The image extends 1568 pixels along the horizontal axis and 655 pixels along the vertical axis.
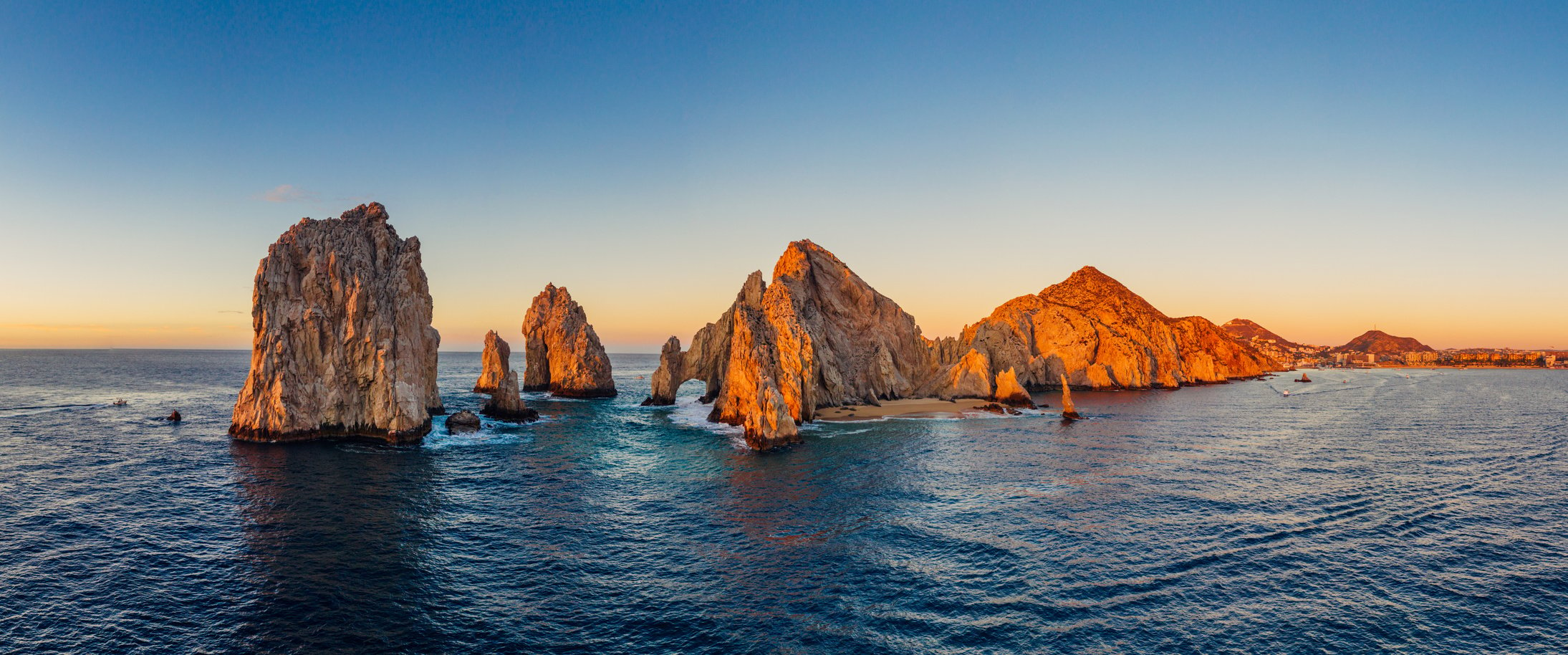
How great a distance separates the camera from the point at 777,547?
3322 cm

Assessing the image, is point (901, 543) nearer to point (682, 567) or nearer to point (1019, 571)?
point (1019, 571)

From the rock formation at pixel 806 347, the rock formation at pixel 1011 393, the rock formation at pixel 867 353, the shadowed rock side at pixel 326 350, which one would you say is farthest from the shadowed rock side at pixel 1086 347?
the shadowed rock side at pixel 326 350

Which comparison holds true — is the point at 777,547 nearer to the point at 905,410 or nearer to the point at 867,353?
the point at 905,410

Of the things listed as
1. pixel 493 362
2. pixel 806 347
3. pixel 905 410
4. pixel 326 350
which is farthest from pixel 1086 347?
pixel 326 350

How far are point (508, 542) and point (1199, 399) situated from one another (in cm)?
12311

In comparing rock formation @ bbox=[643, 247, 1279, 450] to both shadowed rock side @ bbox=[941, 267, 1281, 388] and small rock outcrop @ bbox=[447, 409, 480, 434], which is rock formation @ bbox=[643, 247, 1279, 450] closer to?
shadowed rock side @ bbox=[941, 267, 1281, 388]

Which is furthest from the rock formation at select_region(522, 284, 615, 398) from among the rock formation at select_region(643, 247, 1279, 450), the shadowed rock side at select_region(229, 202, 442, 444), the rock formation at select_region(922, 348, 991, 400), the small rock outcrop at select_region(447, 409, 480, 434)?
the rock formation at select_region(922, 348, 991, 400)

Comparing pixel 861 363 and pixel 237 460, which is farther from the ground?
pixel 861 363

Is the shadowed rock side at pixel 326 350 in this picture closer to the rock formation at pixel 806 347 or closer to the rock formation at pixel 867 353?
the rock formation at pixel 867 353

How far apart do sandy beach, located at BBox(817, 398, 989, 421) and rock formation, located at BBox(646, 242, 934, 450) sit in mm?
2138

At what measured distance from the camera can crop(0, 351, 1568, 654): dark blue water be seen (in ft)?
77.9

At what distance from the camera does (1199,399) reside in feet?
390

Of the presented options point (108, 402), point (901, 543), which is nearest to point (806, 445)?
point (901, 543)

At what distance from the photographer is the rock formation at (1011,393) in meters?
103
